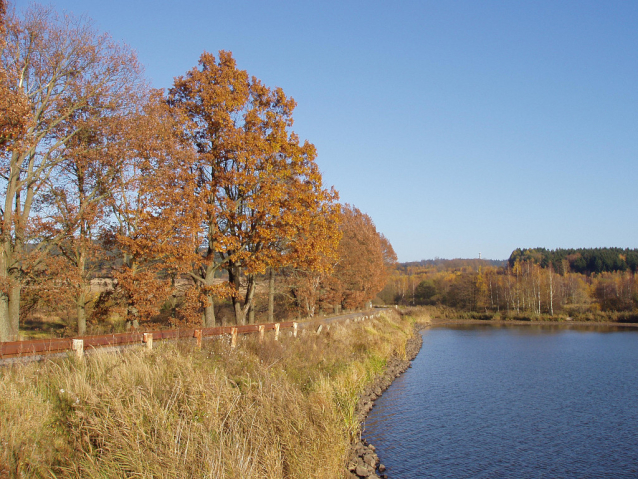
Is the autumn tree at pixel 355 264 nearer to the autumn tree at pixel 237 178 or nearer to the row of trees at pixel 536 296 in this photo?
the autumn tree at pixel 237 178

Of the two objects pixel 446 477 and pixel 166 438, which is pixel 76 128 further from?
pixel 446 477

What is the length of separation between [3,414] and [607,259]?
155 meters

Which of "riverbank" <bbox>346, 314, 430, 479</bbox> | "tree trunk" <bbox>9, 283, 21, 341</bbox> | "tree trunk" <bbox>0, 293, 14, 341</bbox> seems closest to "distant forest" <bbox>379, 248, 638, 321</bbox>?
"riverbank" <bbox>346, 314, 430, 479</bbox>

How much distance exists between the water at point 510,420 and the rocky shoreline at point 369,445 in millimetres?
371

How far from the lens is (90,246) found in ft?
62.8

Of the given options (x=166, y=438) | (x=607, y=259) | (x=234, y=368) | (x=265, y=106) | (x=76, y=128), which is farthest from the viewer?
(x=607, y=259)

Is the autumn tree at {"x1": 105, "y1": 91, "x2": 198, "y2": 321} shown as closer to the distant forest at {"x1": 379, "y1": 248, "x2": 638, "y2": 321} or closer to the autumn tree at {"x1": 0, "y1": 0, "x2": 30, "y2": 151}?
the autumn tree at {"x1": 0, "y1": 0, "x2": 30, "y2": 151}

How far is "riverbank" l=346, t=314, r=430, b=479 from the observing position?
10.9m

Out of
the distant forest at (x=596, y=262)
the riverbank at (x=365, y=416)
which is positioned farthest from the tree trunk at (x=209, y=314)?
the distant forest at (x=596, y=262)

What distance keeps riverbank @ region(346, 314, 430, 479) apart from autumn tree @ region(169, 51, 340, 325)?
24.0 feet

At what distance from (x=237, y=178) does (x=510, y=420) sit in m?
14.7

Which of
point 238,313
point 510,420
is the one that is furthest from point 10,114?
point 510,420

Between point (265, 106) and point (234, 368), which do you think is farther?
point (265, 106)

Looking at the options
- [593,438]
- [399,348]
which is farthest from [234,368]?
[399,348]
